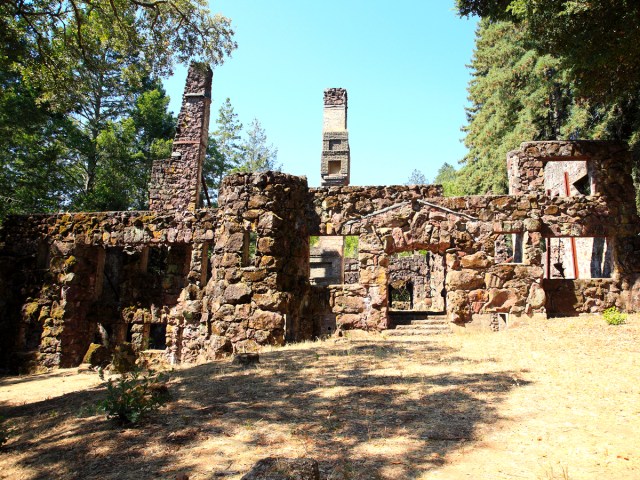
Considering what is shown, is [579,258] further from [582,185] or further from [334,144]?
[334,144]

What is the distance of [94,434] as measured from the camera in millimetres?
4945

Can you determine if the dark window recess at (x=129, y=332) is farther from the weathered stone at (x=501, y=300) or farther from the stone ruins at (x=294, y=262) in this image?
the weathered stone at (x=501, y=300)

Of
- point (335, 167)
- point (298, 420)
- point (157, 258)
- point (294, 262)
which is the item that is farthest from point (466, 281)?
point (157, 258)

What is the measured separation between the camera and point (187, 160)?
18234mm

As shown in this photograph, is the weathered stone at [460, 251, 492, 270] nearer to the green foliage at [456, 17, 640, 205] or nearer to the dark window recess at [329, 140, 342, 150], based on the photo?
the green foliage at [456, 17, 640, 205]

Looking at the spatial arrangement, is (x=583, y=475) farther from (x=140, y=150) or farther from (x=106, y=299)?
(x=140, y=150)

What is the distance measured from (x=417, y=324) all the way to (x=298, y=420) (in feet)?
25.6

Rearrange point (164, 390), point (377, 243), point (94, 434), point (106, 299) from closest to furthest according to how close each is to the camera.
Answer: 1. point (94, 434)
2. point (164, 390)
3. point (377, 243)
4. point (106, 299)

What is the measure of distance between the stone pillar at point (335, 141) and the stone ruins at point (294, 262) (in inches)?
119

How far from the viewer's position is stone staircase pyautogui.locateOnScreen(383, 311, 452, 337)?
10891mm

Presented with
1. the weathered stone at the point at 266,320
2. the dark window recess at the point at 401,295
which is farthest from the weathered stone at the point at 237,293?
the dark window recess at the point at 401,295

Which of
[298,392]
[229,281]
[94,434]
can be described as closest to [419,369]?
[298,392]

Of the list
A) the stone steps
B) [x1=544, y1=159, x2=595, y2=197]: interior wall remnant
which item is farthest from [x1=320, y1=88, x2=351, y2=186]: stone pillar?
[x1=544, y1=159, x2=595, y2=197]: interior wall remnant

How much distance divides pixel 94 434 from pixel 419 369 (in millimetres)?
4277
